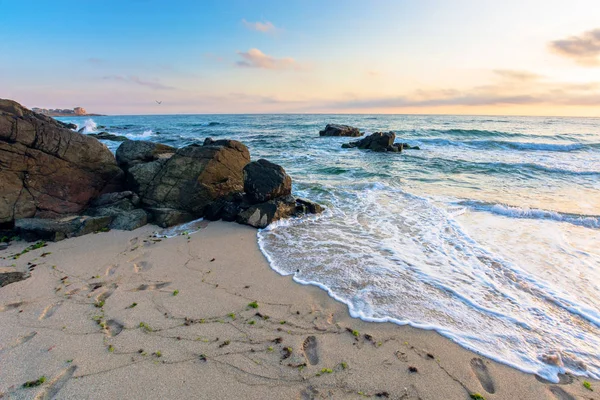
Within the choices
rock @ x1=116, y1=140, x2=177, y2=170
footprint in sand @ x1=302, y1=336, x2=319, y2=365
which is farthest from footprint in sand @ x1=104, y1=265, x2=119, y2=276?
rock @ x1=116, y1=140, x2=177, y2=170

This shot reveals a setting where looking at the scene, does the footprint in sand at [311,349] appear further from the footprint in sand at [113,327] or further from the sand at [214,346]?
the footprint in sand at [113,327]

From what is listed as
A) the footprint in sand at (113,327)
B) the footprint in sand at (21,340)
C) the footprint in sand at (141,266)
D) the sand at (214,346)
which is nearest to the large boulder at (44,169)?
the sand at (214,346)

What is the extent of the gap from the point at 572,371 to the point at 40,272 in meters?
8.15

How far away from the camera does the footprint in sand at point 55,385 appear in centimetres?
303

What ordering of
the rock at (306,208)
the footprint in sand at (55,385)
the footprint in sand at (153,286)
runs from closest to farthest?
the footprint in sand at (55,385)
the footprint in sand at (153,286)
the rock at (306,208)

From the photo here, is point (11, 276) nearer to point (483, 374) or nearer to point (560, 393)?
point (483, 374)

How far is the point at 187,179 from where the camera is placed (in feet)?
29.7

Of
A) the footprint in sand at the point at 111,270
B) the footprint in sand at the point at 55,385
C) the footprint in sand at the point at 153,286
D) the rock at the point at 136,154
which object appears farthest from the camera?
the rock at the point at 136,154

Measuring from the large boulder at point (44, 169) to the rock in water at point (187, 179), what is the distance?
1.13 m

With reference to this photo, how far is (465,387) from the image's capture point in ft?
10.7

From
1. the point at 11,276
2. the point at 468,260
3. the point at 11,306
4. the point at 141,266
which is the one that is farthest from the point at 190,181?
the point at 468,260

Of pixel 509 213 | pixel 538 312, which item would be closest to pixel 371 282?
pixel 538 312

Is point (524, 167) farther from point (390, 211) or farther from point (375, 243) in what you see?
point (375, 243)

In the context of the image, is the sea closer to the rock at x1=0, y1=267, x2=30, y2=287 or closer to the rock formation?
the rock at x1=0, y1=267, x2=30, y2=287
